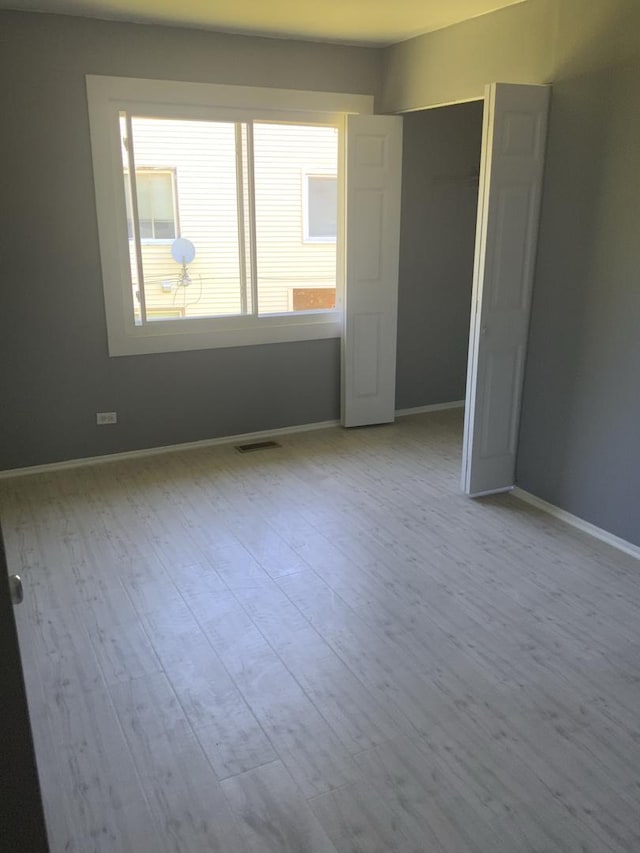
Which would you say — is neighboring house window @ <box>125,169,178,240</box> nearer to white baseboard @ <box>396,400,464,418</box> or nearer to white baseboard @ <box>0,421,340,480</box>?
white baseboard @ <box>0,421,340,480</box>

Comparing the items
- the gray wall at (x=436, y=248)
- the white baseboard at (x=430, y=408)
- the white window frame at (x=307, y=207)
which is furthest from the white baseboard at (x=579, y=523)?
the white window frame at (x=307, y=207)

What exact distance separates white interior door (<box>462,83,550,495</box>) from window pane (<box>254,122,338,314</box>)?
1.62m

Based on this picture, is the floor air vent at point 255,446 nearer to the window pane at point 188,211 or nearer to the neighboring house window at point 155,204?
the window pane at point 188,211

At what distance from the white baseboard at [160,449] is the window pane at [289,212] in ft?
2.90

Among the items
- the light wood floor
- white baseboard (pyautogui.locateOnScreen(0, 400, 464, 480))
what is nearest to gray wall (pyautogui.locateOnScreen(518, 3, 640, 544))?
the light wood floor

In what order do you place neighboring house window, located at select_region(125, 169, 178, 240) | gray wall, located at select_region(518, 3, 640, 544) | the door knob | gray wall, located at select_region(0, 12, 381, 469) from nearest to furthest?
the door knob → gray wall, located at select_region(518, 3, 640, 544) → gray wall, located at select_region(0, 12, 381, 469) → neighboring house window, located at select_region(125, 169, 178, 240)

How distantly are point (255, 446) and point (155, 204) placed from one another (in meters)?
1.72

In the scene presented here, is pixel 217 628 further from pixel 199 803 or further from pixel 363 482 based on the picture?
pixel 363 482

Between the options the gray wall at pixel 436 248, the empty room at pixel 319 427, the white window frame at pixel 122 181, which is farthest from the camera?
the gray wall at pixel 436 248

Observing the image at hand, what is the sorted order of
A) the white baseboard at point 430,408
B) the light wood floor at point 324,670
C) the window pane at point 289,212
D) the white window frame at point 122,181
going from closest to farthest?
the light wood floor at point 324,670 → the white window frame at point 122,181 → the window pane at point 289,212 → the white baseboard at point 430,408

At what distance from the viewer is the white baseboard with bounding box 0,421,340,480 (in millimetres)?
4242

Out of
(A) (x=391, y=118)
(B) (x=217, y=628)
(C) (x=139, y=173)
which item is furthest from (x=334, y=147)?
(B) (x=217, y=628)

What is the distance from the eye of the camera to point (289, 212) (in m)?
4.71

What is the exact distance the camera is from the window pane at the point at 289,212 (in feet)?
14.9
